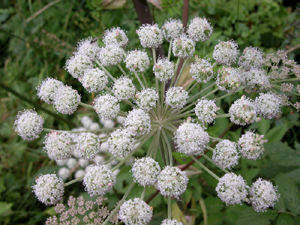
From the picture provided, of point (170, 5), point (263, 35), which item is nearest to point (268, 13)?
point (263, 35)

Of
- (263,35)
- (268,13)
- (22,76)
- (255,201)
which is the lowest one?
(255,201)

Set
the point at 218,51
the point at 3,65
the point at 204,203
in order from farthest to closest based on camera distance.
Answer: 1. the point at 3,65
2. the point at 204,203
3. the point at 218,51

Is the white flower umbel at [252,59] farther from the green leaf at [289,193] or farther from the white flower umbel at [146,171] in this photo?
the white flower umbel at [146,171]

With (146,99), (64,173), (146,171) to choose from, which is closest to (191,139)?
(146,171)

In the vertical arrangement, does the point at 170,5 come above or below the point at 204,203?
above

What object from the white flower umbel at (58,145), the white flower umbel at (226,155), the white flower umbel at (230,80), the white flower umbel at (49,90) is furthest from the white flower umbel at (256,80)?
the white flower umbel at (49,90)

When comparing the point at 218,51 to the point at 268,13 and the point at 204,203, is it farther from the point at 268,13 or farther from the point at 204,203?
the point at 268,13
